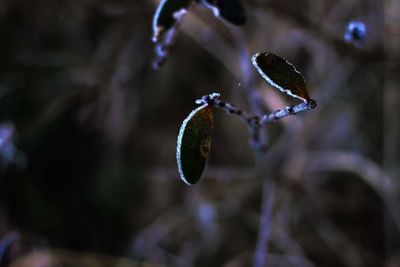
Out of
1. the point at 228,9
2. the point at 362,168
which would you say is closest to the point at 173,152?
the point at 362,168

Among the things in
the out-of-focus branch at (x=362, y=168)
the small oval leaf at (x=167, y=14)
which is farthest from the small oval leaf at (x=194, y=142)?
the out-of-focus branch at (x=362, y=168)

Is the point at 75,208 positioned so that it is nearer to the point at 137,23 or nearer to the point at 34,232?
the point at 34,232

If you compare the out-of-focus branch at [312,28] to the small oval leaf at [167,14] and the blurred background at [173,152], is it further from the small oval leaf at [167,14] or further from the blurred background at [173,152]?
the small oval leaf at [167,14]

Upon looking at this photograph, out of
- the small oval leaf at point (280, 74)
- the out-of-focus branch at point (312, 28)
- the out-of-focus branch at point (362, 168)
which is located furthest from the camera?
the out-of-focus branch at point (362, 168)

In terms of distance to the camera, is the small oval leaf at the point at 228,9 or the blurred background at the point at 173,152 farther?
the blurred background at the point at 173,152

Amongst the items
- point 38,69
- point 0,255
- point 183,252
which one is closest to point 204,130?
point 0,255

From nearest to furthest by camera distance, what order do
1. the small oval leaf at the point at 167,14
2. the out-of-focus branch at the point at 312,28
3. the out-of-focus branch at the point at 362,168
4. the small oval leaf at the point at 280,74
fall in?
the small oval leaf at the point at 280,74, the small oval leaf at the point at 167,14, the out-of-focus branch at the point at 312,28, the out-of-focus branch at the point at 362,168

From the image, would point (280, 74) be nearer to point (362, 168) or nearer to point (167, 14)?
point (167, 14)
